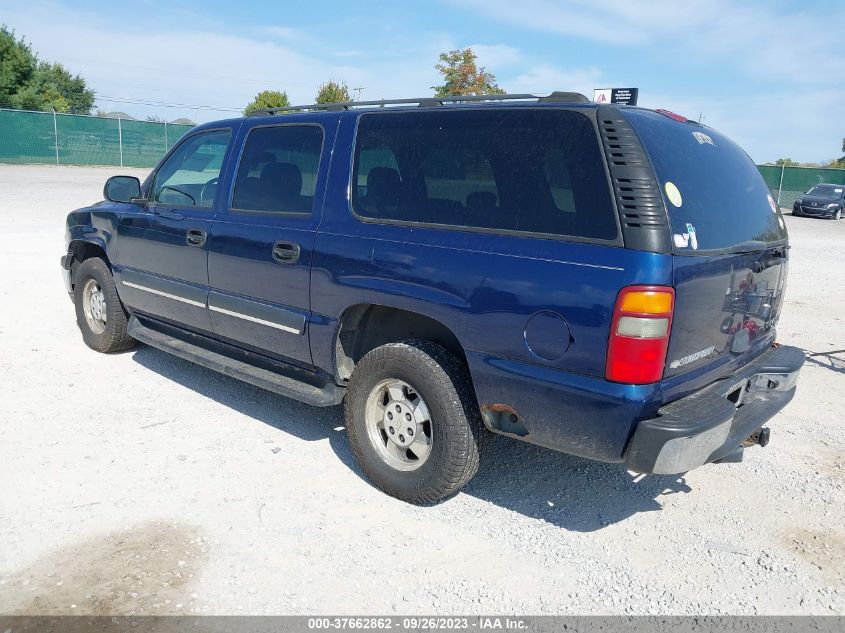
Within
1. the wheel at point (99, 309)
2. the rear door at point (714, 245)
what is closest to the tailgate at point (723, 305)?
the rear door at point (714, 245)

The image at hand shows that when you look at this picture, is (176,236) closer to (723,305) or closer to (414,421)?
(414,421)

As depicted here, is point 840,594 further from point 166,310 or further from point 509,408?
point 166,310

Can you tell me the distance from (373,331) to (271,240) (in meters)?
0.81

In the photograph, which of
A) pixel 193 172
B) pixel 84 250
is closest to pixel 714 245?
pixel 193 172

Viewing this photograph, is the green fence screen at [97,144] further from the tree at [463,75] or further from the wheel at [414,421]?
the wheel at [414,421]

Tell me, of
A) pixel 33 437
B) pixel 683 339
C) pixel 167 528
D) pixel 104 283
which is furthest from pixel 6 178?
pixel 683 339

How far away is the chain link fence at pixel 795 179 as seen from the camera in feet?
110

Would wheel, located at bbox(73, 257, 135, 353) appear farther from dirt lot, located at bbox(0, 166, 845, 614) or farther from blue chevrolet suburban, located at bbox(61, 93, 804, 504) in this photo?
blue chevrolet suburban, located at bbox(61, 93, 804, 504)

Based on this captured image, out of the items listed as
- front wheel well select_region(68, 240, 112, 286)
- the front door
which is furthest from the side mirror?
front wheel well select_region(68, 240, 112, 286)

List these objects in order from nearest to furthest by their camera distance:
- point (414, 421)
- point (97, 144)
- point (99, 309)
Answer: point (414, 421) < point (99, 309) < point (97, 144)

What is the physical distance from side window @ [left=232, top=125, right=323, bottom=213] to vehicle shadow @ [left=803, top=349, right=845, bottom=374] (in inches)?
178

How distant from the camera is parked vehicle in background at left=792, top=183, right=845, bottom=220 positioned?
27.0m

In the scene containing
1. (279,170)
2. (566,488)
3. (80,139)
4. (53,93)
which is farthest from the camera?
(53,93)

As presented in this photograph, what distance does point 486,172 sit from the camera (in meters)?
3.27
